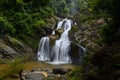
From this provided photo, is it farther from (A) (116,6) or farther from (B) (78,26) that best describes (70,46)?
(A) (116,6)

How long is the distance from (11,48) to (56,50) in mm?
5489

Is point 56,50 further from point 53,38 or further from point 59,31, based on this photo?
point 59,31

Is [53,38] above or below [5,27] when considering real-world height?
below

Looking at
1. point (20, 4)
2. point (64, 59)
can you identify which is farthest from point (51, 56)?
point (20, 4)

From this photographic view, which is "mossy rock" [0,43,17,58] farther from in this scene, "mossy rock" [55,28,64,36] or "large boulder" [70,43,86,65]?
"mossy rock" [55,28,64,36]

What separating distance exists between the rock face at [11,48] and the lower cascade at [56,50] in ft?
5.29

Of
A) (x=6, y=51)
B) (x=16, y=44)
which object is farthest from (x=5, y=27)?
(x=6, y=51)

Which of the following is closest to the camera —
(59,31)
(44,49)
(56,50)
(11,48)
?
(11,48)

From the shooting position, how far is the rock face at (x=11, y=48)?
27.4m

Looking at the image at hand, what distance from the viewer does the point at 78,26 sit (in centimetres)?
3356

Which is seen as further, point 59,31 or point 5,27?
point 59,31

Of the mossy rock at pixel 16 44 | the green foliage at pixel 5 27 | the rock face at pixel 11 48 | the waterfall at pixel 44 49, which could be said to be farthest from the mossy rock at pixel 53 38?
the green foliage at pixel 5 27

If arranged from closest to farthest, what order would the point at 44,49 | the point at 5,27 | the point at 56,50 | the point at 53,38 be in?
1. the point at 56,50
2. the point at 5,27
3. the point at 44,49
4. the point at 53,38

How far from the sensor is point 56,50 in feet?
102
